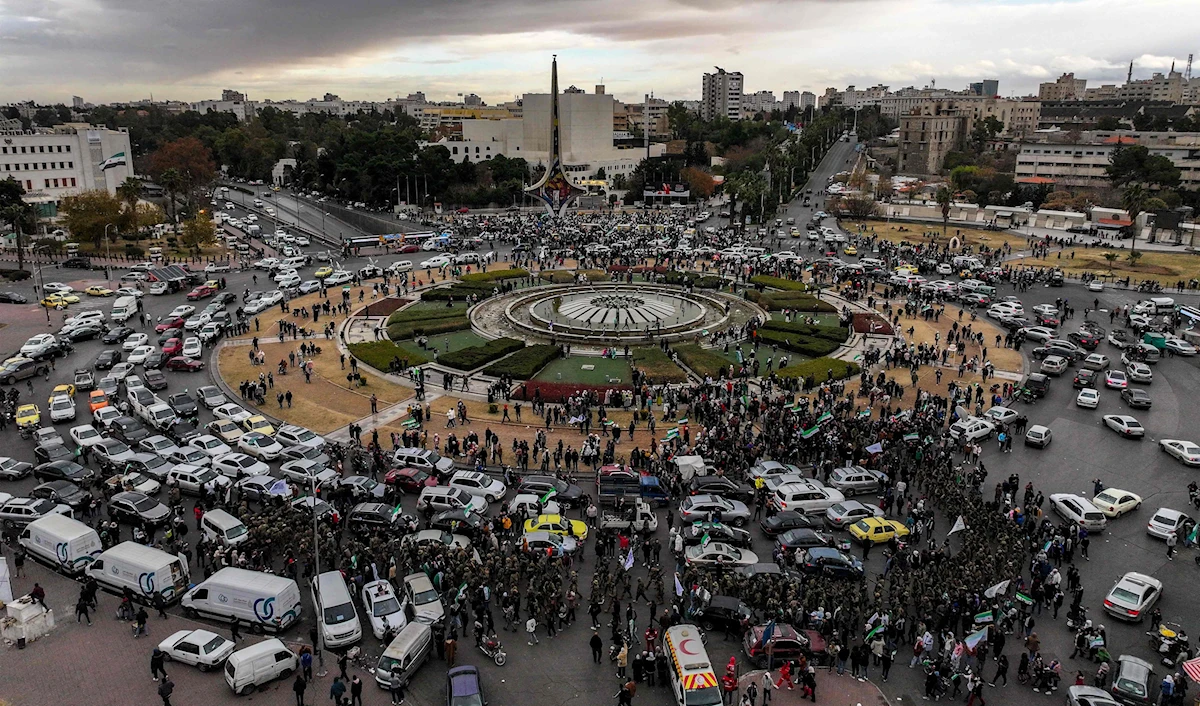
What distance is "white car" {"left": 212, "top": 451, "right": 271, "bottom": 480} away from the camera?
30.3 m

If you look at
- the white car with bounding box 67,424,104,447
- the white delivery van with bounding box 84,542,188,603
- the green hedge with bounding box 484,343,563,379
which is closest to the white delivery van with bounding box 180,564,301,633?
the white delivery van with bounding box 84,542,188,603

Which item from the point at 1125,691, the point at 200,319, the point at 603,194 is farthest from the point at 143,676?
the point at 603,194

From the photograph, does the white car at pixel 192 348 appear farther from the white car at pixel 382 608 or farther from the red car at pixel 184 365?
the white car at pixel 382 608

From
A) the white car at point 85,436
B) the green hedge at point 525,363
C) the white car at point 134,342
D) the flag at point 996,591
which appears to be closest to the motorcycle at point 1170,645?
the flag at point 996,591

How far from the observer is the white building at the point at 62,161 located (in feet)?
317

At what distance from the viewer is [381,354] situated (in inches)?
1784

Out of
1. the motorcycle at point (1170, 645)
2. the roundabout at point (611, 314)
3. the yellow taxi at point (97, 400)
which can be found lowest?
the motorcycle at point (1170, 645)

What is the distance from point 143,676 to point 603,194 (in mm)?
109253

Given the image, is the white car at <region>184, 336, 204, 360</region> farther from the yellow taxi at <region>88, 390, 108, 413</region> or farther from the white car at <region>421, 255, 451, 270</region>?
the white car at <region>421, 255, 451, 270</region>

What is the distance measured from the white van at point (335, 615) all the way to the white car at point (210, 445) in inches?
482

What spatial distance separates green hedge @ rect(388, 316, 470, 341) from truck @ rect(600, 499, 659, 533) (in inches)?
1033

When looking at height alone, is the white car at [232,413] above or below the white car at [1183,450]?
above

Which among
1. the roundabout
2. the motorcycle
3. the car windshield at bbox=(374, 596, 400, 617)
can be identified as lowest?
the motorcycle

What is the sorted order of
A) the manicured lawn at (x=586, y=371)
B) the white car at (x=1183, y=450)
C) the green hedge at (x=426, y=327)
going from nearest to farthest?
the white car at (x=1183, y=450), the manicured lawn at (x=586, y=371), the green hedge at (x=426, y=327)
